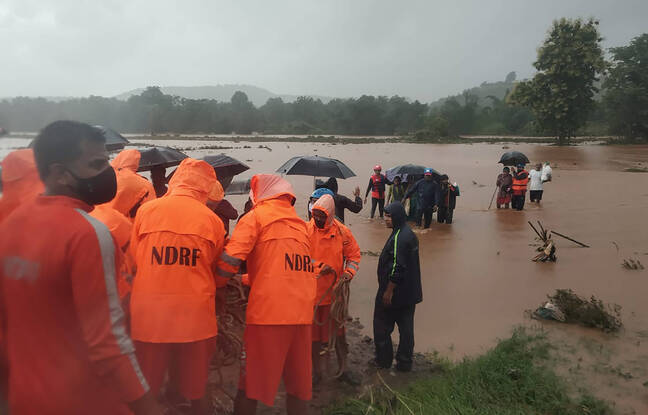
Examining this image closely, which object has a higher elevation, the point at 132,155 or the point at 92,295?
the point at 132,155

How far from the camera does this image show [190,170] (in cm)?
291

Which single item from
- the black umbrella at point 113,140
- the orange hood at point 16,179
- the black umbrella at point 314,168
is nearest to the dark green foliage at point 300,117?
the black umbrella at point 314,168

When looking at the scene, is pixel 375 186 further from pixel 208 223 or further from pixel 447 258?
pixel 208 223

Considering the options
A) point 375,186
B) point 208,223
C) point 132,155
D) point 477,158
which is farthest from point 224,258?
point 477,158

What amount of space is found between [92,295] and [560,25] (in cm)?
4063

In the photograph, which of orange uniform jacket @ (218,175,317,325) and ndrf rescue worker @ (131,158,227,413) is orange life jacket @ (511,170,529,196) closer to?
orange uniform jacket @ (218,175,317,325)

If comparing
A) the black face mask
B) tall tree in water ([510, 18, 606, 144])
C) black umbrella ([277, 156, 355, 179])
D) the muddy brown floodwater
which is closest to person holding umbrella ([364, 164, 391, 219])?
the muddy brown floodwater

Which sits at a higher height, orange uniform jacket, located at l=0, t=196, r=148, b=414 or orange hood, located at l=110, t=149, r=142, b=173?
orange hood, located at l=110, t=149, r=142, b=173

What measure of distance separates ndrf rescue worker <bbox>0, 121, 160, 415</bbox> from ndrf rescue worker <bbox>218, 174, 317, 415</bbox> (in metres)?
1.12

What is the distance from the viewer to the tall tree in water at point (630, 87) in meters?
38.8

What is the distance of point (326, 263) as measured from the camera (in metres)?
4.04

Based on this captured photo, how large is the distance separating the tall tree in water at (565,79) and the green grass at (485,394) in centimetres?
3657

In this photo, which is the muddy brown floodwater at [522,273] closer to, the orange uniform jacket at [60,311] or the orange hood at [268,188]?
the orange hood at [268,188]

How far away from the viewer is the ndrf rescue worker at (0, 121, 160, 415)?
1.57m
